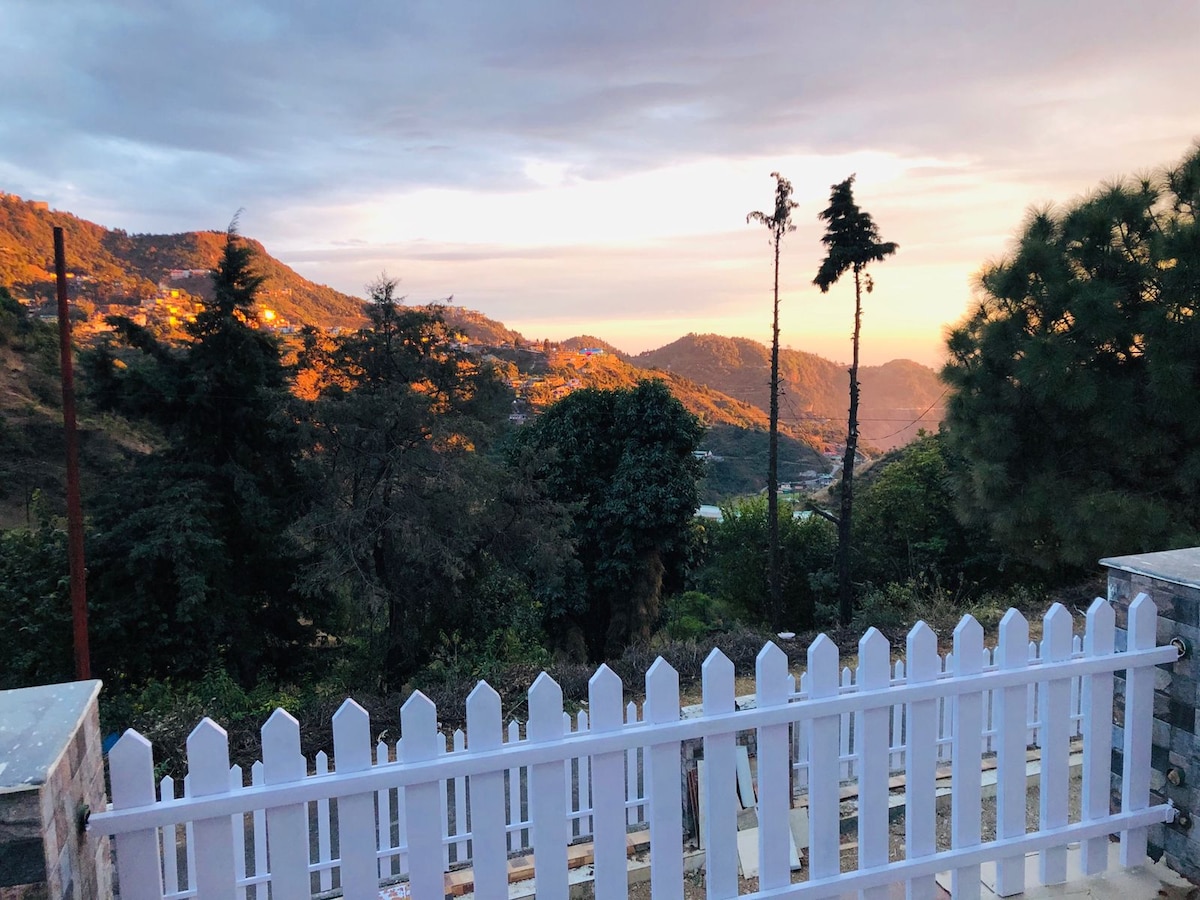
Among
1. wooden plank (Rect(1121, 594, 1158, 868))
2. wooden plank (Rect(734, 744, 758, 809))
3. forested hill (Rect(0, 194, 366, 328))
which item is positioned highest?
forested hill (Rect(0, 194, 366, 328))

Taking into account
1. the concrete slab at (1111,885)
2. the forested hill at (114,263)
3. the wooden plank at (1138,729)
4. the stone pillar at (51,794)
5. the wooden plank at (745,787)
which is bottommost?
the wooden plank at (745,787)

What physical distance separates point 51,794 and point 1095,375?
9.34 metres

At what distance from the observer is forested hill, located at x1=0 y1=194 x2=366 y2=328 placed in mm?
35000

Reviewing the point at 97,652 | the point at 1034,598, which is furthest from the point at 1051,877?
the point at 97,652

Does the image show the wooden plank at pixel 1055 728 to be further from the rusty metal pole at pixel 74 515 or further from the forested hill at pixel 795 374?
the forested hill at pixel 795 374

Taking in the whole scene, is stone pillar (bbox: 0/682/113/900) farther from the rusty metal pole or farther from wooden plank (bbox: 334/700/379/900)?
the rusty metal pole

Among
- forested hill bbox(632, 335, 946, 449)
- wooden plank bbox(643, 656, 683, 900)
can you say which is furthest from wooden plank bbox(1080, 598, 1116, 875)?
forested hill bbox(632, 335, 946, 449)

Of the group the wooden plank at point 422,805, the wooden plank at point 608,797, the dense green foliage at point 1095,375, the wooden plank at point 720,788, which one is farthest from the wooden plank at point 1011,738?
the dense green foliage at point 1095,375

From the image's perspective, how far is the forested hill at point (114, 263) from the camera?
115ft

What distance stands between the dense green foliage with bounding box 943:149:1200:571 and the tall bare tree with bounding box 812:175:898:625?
6.81 meters

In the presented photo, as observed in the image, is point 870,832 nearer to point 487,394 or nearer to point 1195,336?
point 1195,336

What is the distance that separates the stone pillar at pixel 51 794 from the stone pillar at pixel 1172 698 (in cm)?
285

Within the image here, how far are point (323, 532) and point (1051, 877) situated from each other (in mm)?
11383

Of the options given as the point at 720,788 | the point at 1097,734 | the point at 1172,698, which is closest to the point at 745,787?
the point at 1097,734
